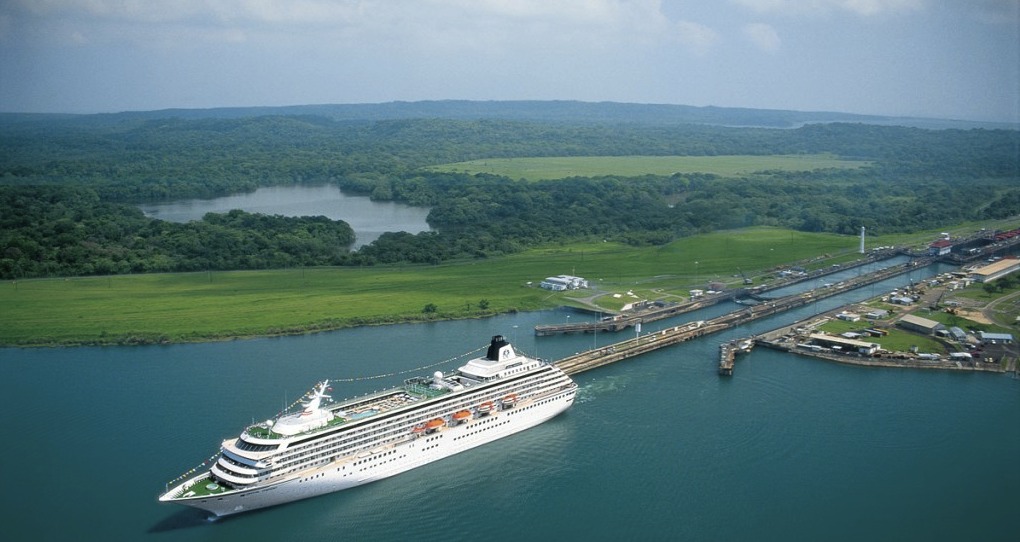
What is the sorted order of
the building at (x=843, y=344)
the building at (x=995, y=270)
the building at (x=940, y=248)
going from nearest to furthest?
the building at (x=843, y=344) → the building at (x=995, y=270) → the building at (x=940, y=248)

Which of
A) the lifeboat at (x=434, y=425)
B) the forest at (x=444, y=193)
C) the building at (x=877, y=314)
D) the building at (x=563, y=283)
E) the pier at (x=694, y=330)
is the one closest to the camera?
the lifeboat at (x=434, y=425)

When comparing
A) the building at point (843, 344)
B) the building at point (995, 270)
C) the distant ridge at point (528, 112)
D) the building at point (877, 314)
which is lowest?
the building at point (843, 344)

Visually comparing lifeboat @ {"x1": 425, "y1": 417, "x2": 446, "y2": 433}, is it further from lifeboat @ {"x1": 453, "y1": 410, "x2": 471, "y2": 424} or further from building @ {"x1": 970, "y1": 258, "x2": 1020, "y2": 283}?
building @ {"x1": 970, "y1": 258, "x2": 1020, "y2": 283}

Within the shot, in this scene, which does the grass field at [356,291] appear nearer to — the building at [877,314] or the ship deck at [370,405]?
the building at [877,314]

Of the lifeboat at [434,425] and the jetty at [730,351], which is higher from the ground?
the lifeboat at [434,425]

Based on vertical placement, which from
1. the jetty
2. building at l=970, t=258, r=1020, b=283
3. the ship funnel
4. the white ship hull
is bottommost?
the white ship hull

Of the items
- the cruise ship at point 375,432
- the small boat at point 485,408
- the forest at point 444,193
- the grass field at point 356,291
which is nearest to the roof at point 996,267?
the grass field at point 356,291

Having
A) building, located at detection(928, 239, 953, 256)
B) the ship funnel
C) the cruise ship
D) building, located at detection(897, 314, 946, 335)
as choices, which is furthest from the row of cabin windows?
building, located at detection(928, 239, 953, 256)
